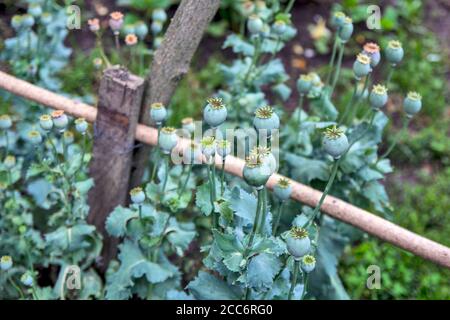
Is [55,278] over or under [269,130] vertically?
under

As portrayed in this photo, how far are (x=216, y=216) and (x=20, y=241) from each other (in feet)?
2.38

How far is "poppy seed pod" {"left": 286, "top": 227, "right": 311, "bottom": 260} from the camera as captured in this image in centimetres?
131

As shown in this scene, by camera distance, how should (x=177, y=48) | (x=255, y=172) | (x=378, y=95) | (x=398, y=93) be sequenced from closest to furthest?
(x=255, y=172) → (x=378, y=95) → (x=177, y=48) → (x=398, y=93)

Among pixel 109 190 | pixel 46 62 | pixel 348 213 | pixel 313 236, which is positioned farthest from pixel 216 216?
pixel 46 62

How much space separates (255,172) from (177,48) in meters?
0.68

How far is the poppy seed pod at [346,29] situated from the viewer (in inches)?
73.8

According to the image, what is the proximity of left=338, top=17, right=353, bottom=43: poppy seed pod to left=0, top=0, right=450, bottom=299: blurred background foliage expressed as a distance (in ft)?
2.91

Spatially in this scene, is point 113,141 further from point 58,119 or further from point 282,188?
point 282,188

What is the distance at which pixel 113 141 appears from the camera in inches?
73.2

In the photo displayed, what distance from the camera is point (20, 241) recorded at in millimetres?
1937

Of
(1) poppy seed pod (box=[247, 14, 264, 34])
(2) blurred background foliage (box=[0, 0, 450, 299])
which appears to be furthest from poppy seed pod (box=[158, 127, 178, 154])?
(2) blurred background foliage (box=[0, 0, 450, 299])

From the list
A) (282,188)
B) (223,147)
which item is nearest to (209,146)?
(223,147)

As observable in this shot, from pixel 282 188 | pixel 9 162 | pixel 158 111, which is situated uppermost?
pixel 158 111
